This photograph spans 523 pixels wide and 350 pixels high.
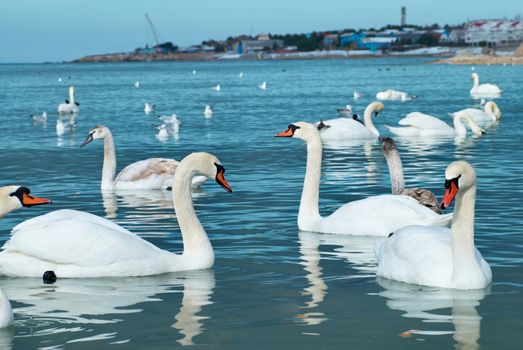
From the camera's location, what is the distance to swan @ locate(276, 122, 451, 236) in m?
11.2

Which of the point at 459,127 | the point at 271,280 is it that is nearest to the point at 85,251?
the point at 271,280

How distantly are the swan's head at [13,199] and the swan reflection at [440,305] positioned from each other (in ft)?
9.37

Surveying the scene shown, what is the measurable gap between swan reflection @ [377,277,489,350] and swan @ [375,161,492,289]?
7 centimetres

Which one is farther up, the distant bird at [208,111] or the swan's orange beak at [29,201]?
the swan's orange beak at [29,201]

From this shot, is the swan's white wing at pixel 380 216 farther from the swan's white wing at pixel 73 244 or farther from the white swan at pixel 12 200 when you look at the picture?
the white swan at pixel 12 200

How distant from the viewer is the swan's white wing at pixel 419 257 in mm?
8889

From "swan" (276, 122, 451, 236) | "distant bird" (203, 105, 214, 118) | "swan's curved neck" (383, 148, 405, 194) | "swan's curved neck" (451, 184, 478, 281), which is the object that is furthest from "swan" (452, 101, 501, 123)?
"swan's curved neck" (451, 184, 478, 281)

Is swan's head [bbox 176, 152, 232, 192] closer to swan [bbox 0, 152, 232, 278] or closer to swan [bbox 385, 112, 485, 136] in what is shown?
swan [bbox 0, 152, 232, 278]

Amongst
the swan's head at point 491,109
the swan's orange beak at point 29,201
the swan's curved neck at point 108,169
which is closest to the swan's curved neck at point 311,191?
the swan's orange beak at point 29,201

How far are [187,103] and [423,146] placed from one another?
95.7ft

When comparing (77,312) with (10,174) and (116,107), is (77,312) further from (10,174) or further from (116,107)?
(116,107)

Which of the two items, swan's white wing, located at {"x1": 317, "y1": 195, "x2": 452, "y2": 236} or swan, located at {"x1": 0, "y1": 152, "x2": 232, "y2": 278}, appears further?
swan's white wing, located at {"x1": 317, "y1": 195, "x2": 452, "y2": 236}

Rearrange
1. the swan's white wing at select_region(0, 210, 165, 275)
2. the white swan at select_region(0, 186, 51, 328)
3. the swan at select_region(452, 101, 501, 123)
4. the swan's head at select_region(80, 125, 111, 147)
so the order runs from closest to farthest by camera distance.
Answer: the white swan at select_region(0, 186, 51, 328), the swan's white wing at select_region(0, 210, 165, 275), the swan's head at select_region(80, 125, 111, 147), the swan at select_region(452, 101, 501, 123)

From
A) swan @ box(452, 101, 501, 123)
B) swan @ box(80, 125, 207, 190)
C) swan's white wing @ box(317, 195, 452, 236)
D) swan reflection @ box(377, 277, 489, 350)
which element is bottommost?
swan @ box(452, 101, 501, 123)
